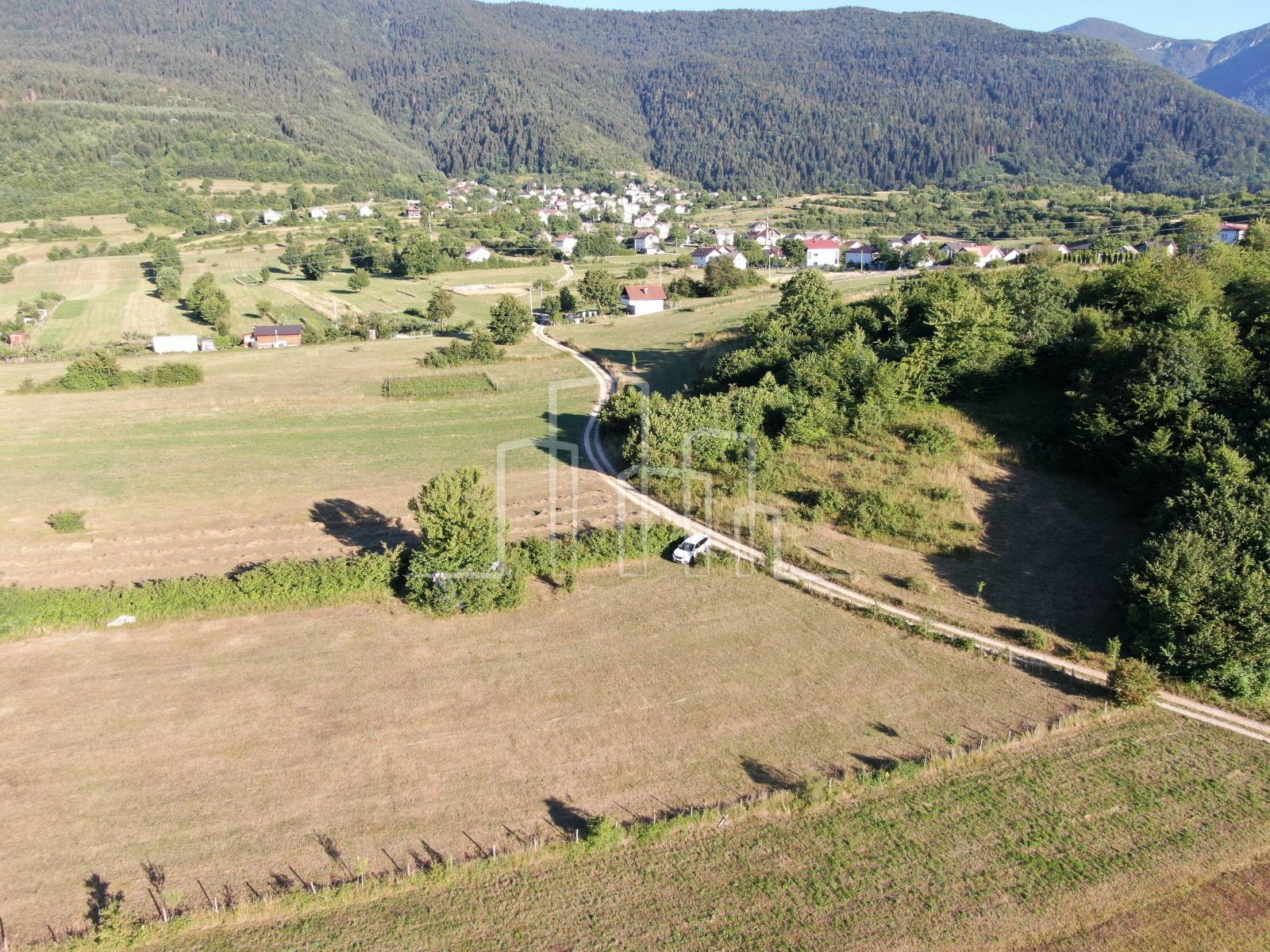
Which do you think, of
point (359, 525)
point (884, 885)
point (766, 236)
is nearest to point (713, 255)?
point (766, 236)

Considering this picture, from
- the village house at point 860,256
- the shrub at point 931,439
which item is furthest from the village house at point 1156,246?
the shrub at point 931,439

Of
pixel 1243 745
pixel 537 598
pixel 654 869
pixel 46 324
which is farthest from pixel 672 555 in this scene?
pixel 46 324

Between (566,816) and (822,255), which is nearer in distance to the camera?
(566,816)

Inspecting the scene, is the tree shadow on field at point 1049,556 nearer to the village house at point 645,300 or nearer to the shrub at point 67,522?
the shrub at point 67,522

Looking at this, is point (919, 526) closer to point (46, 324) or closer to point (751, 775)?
point (751, 775)

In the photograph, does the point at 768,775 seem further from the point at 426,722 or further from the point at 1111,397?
the point at 1111,397

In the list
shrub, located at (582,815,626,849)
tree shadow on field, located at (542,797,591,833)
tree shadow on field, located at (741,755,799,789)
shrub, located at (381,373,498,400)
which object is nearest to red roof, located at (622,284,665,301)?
shrub, located at (381,373,498,400)
